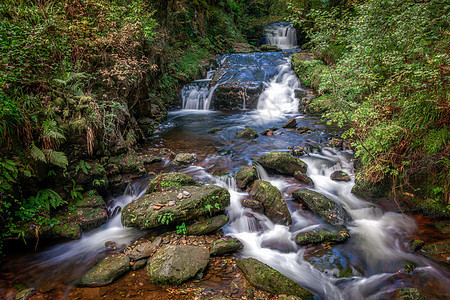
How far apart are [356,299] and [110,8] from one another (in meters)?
8.73

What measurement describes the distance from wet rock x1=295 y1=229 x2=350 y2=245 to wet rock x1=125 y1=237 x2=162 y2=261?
9.03 feet

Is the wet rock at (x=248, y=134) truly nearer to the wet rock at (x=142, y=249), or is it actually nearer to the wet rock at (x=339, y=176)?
the wet rock at (x=339, y=176)

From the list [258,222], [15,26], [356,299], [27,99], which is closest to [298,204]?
[258,222]

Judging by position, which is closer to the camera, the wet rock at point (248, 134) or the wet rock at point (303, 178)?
the wet rock at point (303, 178)

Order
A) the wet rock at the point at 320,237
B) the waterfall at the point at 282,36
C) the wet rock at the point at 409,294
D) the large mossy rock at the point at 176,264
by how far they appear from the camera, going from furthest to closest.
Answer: the waterfall at the point at 282,36 → the wet rock at the point at 320,237 → the large mossy rock at the point at 176,264 → the wet rock at the point at 409,294

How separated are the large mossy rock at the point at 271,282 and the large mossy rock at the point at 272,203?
1.54m

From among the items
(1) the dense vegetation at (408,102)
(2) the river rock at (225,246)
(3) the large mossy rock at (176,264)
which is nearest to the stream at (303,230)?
(2) the river rock at (225,246)

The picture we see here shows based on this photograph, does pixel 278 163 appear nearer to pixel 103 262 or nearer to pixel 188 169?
pixel 188 169

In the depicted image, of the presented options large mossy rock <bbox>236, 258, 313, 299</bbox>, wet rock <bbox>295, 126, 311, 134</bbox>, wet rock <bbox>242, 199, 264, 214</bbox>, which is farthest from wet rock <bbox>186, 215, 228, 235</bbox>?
wet rock <bbox>295, 126, 311, 134</bbox>

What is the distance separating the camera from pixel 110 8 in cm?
598

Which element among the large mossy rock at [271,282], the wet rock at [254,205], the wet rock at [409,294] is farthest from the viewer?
the wet rock at [254,205]

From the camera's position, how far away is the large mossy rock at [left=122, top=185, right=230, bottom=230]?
4.12 metres

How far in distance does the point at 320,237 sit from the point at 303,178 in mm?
2083

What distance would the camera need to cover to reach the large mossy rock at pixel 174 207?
162 inches
